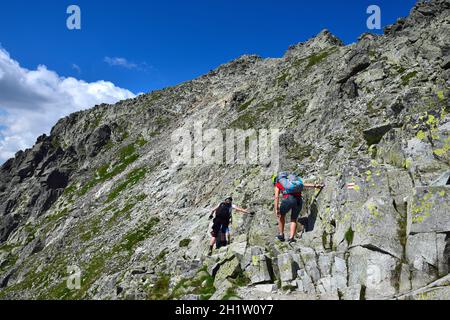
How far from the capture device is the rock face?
1254cm

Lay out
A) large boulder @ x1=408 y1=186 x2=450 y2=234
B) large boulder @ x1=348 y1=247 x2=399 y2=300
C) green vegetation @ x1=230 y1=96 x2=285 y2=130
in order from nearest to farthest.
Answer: large boulder @ x1=348 y1=247 x2=399 y2=300, large boulder @ x1=408 y1=186 x2=450 y2=234, green vegetation @ x1=230 y1=96 x2=285 y2=130

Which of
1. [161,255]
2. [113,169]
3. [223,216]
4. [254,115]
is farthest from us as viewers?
[113,169]

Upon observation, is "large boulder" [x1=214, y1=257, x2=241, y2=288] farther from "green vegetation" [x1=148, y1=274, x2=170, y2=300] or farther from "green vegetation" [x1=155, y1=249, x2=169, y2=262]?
"green vegetation" [x1=155, y1=249, x2=169, y2=262]

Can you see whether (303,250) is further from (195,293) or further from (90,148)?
(90,148)

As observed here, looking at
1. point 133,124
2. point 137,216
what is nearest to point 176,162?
point 137,216

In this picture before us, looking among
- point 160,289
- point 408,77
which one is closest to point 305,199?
point 160,289

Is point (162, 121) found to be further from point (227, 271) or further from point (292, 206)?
point (227, 271)

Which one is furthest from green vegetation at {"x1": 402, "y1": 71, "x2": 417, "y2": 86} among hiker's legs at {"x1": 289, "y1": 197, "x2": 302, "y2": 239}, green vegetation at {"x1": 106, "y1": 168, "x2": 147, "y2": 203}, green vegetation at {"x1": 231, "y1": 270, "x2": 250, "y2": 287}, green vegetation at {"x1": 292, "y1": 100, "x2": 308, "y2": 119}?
green vegetation at {"x1": 106, "y1": 168, "x2": 147, "y2": 203}

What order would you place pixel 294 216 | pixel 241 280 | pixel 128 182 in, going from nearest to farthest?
pixel 241 280 < pixel 294 216 < pixel 128 182

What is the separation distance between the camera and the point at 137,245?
39.5 meters

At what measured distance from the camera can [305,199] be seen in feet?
62.0

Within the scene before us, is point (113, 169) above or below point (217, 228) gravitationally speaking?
above

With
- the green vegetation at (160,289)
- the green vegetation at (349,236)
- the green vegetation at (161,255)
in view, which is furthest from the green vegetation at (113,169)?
the green vegetation at (349,236)

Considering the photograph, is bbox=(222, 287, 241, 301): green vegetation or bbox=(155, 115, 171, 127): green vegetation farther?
bbox=(155, 115, 171, 127): green vegetation
